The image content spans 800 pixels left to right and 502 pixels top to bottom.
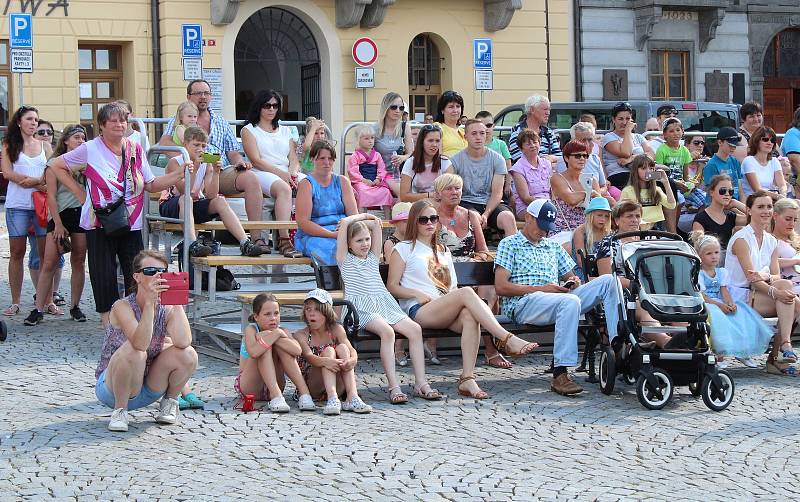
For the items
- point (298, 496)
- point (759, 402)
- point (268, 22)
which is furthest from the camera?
point (268, 22)

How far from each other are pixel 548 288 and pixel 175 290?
330 cm

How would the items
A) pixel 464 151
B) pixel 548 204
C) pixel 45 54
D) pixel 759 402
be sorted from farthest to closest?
pixel 45 54 → pixel 464 151 → pixel 548 204 → pixel 759 402

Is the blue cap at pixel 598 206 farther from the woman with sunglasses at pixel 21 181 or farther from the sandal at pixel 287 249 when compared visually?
the woman with sunglasses at pixel 21 181

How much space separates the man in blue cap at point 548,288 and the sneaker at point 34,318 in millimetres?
4461

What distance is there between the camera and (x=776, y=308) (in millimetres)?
11406

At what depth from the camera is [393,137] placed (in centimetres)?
1427

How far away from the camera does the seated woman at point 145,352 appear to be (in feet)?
27.8

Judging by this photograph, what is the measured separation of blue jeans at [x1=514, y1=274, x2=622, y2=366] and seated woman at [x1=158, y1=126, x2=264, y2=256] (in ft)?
8.39

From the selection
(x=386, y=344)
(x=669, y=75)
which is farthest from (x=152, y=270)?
(x=669, y=75)

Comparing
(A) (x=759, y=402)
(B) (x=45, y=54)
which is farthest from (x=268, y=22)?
(A) (x=759, y=402)

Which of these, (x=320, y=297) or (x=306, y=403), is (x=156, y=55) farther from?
(x=306, y=403)

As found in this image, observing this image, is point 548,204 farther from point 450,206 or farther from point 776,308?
point 776,308

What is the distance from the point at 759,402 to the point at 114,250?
208 inches

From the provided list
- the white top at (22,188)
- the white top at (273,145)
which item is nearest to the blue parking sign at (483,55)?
the white top at (273,145)
